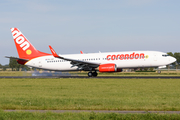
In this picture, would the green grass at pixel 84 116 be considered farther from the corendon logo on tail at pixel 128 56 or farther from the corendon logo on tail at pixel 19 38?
the corendon logo on tail at pixel 19 38

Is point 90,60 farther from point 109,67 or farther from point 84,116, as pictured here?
point 84,116

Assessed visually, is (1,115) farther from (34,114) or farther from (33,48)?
(33,48)

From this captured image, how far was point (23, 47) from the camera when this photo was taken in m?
50.3

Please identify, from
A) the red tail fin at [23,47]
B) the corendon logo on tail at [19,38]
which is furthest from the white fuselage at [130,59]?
the corendon logo on tail at [19,38]

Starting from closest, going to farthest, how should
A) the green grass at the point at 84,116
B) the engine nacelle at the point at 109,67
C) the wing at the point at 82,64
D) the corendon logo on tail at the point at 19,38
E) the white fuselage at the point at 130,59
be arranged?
1. the green grass at the point at 84,116
2. the engine nacelle at the point at 109,67
3. the white fuselage at the point at 130,59
4. the wing at the point at 82,64
5. the corendon logo on tail at the point at 19,38

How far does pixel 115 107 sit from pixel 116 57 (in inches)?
1188

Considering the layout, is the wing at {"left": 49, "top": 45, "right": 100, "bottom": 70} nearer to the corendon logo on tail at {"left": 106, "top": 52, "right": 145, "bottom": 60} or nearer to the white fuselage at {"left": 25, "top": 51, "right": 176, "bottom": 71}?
the white fuselage at {"left": 25, "top": 51, "right": 176, "bottom": 71}

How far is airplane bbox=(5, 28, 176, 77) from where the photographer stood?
141 feet

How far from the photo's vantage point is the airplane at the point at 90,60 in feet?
141

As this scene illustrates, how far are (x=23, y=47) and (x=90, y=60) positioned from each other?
547 inches

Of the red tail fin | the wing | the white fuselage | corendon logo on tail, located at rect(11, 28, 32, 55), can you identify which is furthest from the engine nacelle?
corendon logo on tail, located at rect(11, 28, 32, 55)

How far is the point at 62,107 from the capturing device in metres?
14.2

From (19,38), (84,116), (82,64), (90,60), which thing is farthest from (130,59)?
(84,116)

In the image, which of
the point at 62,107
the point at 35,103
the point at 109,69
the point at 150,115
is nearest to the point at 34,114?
the point at 62,107
